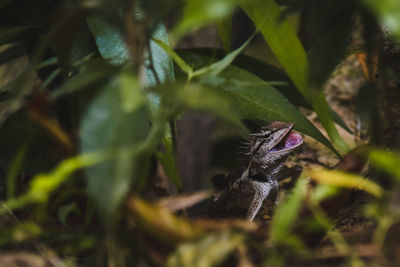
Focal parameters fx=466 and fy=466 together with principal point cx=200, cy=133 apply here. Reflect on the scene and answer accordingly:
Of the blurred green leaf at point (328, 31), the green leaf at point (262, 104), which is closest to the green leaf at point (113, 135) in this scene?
the blurred green leaf at point (328, 31)

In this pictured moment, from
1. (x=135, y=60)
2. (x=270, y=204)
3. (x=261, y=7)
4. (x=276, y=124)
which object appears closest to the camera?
(x=135, y=60)

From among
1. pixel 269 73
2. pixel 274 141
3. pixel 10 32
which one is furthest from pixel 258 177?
pixel 10 32

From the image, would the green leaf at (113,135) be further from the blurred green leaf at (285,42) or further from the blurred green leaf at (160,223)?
the blurred green leaf at (285,42)

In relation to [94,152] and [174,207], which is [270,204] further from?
[94,152]

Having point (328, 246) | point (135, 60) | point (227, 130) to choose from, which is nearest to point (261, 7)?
point (135, 60)

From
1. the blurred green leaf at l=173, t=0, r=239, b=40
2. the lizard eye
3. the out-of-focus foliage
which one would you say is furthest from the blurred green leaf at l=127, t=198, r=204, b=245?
the lizard eye

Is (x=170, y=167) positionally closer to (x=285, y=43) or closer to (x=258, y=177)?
(x=285, y=43)
